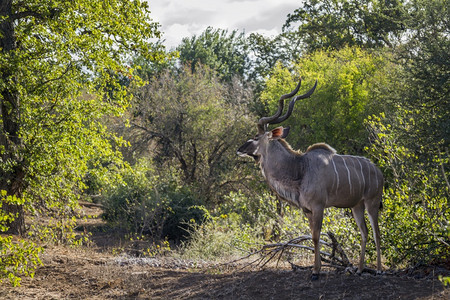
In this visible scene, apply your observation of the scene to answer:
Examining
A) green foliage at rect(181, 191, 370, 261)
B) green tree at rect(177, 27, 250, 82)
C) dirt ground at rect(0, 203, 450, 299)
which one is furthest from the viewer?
green tree at rect(177, 27, 250, 82)

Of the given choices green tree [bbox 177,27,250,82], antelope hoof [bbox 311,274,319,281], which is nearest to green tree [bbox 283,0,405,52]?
green tree [bbox 177,27,250,82]

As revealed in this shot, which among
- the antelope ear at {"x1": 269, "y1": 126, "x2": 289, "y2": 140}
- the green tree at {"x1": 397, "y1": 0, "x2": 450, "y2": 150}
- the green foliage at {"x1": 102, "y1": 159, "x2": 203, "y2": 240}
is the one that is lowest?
the green foliage at {"x1": 102, "y1": 159, "x2": 203, "y2": 240}

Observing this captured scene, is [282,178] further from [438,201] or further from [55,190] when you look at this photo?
[55,190]

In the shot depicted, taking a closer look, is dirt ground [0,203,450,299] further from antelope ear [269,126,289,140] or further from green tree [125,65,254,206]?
green tree [125,65,254,206]

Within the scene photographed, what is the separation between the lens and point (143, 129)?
2284 centimetres

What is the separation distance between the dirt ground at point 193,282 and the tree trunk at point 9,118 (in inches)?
64.9

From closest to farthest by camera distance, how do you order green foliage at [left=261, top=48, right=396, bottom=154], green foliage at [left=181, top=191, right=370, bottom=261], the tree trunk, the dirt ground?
the dirt ground < green foliage at [left=181, top=191, right=370, bottom=261] < the tree trunk < green foliage at [left=261, top=48, right=396, bottom=154]

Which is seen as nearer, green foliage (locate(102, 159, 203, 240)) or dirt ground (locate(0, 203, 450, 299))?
dirt ground (locate(0, 203, 450, 299))

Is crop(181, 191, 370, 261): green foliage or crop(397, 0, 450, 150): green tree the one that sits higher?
crop(397, 0, 450, 150): green tree

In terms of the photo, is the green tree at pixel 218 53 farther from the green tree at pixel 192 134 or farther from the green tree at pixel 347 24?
the green tree at pixel 192 134

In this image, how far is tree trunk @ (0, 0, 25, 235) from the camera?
1038cm

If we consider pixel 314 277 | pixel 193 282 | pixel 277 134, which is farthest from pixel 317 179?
pixel 193 282

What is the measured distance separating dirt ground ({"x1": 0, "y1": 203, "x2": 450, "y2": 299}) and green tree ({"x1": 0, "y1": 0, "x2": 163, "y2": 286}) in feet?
5.06

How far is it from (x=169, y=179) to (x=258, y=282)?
43.2 ft
